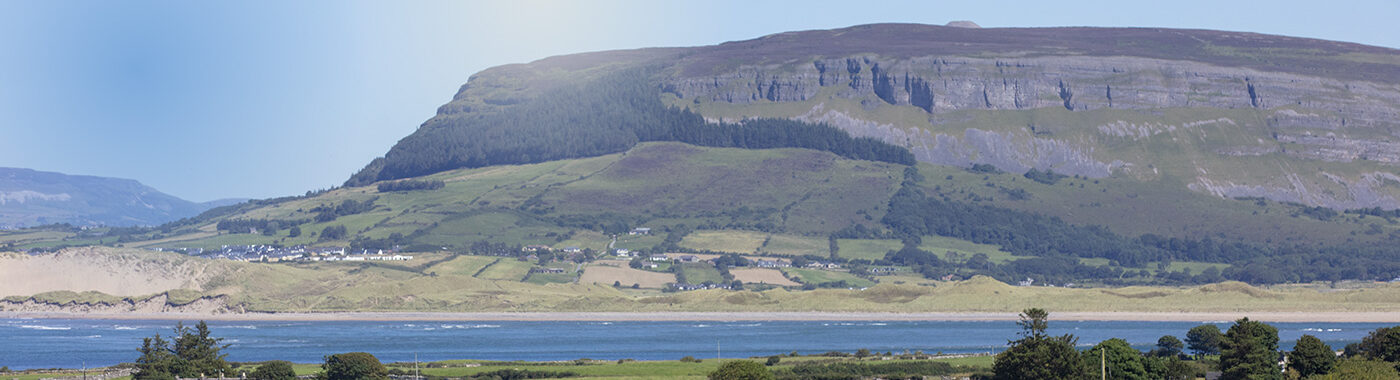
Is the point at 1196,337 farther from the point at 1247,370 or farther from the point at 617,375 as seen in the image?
the point at 617,375

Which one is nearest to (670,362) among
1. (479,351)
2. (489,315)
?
(479,351)

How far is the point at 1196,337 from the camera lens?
10000 cm

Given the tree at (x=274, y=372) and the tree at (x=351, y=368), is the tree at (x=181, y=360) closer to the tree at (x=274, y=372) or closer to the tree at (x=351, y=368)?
the tree at (x=274, y=372)

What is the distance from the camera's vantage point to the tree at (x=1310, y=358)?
75.3 metres

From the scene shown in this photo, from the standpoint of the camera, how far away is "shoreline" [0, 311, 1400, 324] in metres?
152

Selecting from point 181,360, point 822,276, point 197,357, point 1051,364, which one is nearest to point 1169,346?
point 1051,364

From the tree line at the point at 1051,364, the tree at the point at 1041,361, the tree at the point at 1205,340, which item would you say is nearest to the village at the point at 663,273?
the tree at the point at 1205,340

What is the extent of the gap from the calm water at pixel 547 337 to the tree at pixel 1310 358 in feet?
94.9

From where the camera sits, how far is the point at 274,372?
268ft

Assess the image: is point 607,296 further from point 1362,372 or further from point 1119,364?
point 1362,372

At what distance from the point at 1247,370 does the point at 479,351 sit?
188ft

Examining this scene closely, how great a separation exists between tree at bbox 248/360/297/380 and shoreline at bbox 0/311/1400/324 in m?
75.4

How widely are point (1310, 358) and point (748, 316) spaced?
8737cm

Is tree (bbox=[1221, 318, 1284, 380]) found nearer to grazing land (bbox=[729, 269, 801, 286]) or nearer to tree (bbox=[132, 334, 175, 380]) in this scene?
tree (bbox=[132, 334, 175, 380])
